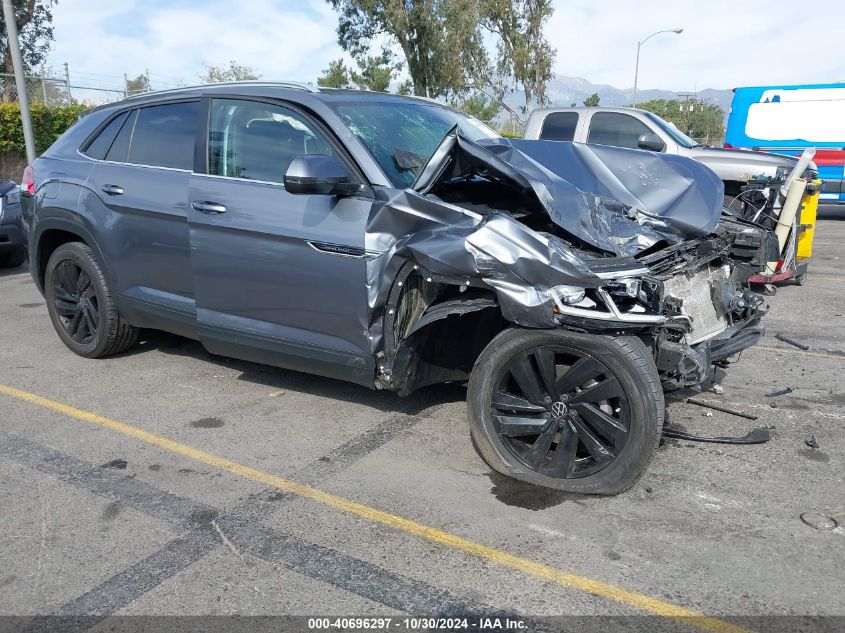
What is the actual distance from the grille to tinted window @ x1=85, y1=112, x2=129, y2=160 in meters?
3.91

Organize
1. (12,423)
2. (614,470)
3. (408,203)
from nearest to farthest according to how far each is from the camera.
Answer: (614,470)
(408,203)
(12,423)

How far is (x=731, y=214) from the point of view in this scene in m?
4.64

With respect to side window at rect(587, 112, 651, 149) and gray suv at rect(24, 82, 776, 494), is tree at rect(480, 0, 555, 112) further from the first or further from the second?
gray suv at rect(24, 82, 776, 494)

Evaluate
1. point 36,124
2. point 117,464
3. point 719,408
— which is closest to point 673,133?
point 719,408

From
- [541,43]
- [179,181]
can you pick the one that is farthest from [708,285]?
[541,43]

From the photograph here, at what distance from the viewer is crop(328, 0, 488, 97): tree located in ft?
90.4

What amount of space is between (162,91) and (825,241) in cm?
1069

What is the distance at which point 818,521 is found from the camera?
3174 millimetres

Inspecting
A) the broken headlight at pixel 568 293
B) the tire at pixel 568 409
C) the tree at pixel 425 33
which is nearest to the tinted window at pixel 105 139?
the tire at pixel 568 409

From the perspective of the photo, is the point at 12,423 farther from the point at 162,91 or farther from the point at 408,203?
the point at 408,203

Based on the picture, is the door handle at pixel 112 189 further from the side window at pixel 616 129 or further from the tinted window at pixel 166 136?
the side window at pixel 616 129

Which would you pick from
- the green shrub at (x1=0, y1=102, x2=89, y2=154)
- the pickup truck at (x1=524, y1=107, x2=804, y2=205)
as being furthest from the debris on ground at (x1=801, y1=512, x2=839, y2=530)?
the green shrub at (x1=0, y1=102, x2=89, y2=154)

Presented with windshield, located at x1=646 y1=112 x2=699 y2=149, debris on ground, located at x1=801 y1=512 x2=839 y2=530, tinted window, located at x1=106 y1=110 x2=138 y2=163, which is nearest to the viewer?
debris on ground, located at x1=801 y1=512 x2=839 y2=530

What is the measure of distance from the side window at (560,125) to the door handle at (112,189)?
269 inches
